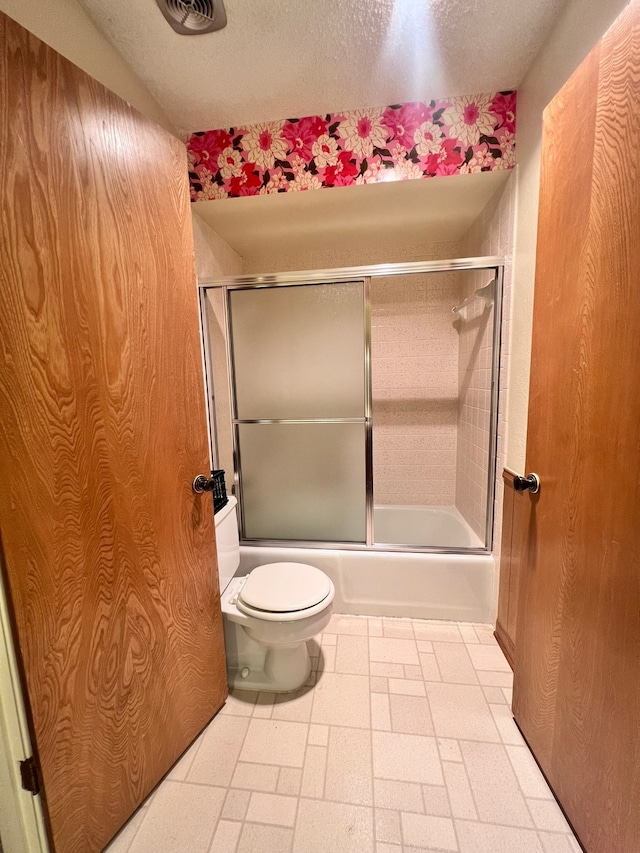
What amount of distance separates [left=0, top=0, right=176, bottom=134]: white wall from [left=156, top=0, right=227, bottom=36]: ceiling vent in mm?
268

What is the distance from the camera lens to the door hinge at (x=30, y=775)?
2.44ft

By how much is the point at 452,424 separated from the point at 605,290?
5.85 feet

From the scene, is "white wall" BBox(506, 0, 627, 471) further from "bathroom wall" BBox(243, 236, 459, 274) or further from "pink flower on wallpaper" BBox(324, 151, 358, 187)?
"bathroom wall" BBox(243, 236, 459, 274)

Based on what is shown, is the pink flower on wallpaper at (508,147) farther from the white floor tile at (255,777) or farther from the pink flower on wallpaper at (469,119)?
the white floor tile at (255,777)

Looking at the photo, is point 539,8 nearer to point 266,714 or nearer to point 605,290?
point 605,290

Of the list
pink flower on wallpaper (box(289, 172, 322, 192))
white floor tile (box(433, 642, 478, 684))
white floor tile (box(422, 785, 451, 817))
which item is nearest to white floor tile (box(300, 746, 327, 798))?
white floor tile (box(422, 785, 451, 817))

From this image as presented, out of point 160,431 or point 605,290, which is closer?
point 605,290

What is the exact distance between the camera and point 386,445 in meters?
2.61

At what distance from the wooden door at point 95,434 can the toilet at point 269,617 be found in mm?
232

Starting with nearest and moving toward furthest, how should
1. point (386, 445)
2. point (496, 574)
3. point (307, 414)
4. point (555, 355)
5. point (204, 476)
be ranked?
point (555, 355)
point (204, 476)
point (496, 574)
point (307, 414)
point (386, 445)

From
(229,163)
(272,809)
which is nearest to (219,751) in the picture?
(272,809)

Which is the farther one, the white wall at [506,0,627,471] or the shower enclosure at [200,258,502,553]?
the shower enclosure at [200,258,502,553]

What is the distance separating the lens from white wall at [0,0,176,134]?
944 millimetres

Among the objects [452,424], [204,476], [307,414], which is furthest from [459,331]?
[204,476]
